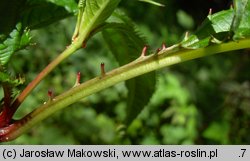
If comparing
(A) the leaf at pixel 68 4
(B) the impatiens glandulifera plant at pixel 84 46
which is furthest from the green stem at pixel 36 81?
(A) the leaf at pixel 68 4

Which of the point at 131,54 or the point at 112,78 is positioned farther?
the point at 131,54

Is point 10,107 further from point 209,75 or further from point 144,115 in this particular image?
point 209,75

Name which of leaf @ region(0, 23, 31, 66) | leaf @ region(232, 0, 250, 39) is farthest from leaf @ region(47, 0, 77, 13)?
leaf @ region(232, 0, 250, 39)

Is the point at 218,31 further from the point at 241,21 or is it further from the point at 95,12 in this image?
the point at 95,12

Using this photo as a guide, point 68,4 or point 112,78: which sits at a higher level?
point 68,4

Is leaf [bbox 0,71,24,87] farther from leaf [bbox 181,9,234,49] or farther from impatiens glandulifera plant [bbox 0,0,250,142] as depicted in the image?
leaf [bbox 181,9,234,49]

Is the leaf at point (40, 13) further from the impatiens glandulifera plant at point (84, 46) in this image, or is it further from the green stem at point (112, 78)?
the green stem at point (112, 78)

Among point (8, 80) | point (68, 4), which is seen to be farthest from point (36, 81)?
point (68, 4)
